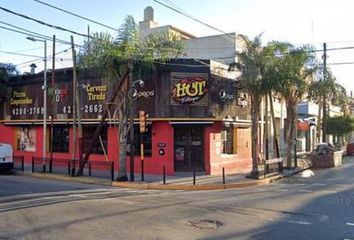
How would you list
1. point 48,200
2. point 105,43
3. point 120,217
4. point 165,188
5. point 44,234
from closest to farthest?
point 44,234 → point 120,217 → point 48,200 → point 165,188 → point 105,43

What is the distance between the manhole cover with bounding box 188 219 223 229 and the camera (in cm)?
1054

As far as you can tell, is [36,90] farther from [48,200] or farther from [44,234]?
[44,234]

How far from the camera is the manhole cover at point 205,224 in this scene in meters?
10.5

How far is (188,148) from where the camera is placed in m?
24.6

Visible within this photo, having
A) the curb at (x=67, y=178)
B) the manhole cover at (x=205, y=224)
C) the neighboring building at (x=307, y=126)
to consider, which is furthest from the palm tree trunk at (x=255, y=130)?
the neighboring building at (x=307, y=126)

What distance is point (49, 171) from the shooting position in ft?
82.8

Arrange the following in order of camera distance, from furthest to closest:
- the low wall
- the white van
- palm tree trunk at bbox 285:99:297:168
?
the low wall < palm tree trunk at bbox 285:99:297:168 < the white van

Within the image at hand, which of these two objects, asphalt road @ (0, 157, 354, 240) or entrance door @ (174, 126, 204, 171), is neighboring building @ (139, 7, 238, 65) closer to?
entrance door @ (174, 126, 204, 171)

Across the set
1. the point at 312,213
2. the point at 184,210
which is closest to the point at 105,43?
the point at 184,210

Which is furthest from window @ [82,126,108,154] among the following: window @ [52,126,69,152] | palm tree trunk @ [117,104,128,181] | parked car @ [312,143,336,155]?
parked car @ [312,143,336,155]

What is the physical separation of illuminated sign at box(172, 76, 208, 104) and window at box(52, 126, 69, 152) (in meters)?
8.65

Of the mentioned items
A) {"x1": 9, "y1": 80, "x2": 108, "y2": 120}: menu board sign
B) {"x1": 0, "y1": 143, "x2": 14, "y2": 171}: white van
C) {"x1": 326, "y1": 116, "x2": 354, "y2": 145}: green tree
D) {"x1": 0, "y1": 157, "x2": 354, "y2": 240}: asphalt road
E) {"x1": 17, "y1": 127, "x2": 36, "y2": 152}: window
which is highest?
{"x1": 9, "y1": 80, "x2": 108, "y2": 120}: menu board sign

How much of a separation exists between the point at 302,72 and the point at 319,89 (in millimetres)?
1716

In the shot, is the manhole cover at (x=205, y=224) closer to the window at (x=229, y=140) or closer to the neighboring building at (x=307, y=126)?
the window at (x=229, y=140)
